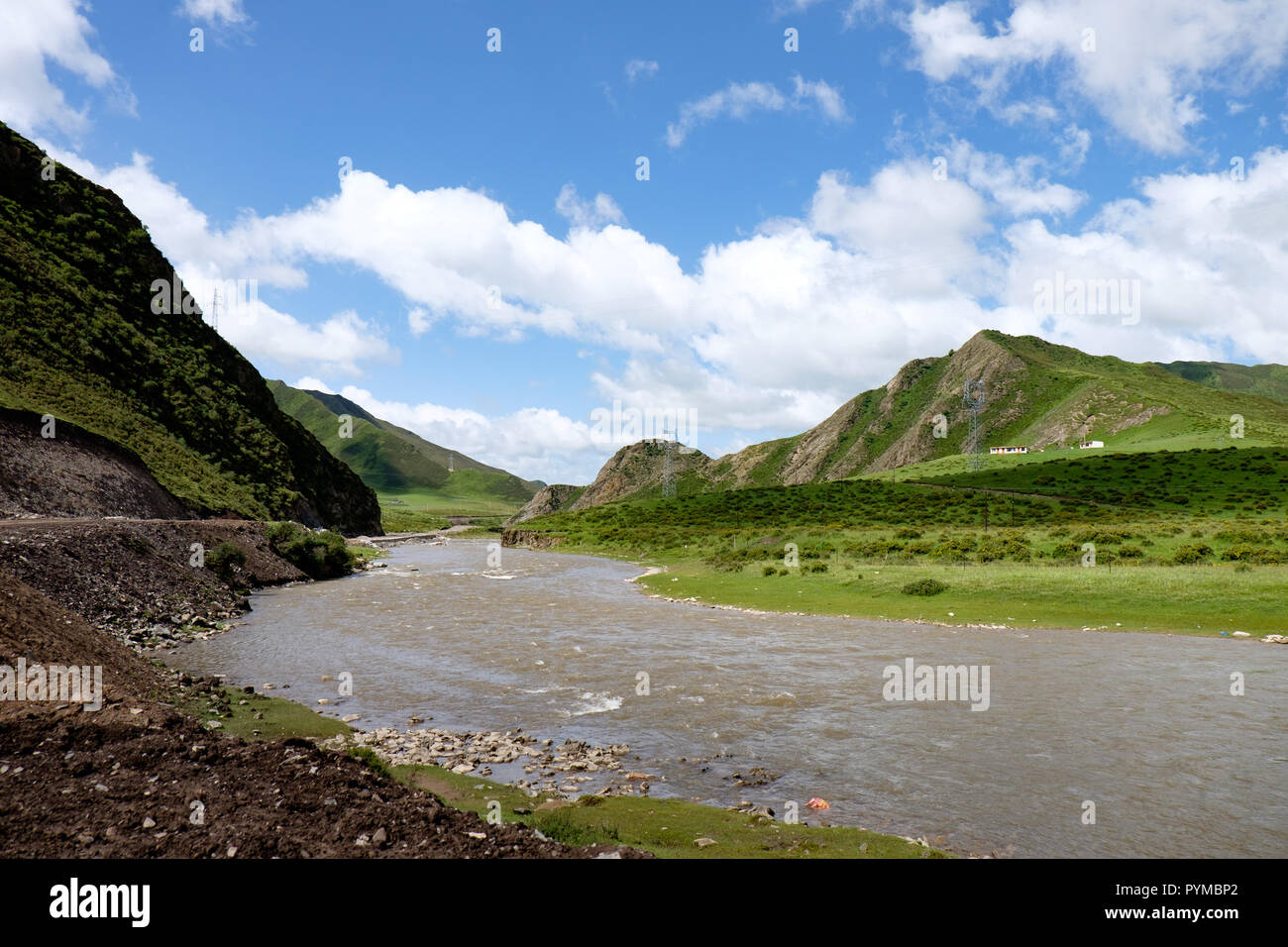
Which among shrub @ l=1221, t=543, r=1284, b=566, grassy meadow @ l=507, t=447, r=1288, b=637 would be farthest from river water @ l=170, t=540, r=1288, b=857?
shrub @ l=1221, t=543, r=1284, b=566

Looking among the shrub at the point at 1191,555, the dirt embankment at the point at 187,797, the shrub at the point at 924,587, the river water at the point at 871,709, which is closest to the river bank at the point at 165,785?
the dirt embankment at the point at 187,797

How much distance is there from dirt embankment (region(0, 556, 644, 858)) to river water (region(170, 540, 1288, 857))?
5.07m

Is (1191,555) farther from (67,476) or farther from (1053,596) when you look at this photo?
(67,476)

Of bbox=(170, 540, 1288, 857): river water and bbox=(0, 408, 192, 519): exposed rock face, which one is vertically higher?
bbox=(0, 408, 192, 519): exposed rock face

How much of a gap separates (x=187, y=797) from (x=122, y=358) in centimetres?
9787

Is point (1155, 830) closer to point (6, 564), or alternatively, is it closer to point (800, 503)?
point (6, 564)

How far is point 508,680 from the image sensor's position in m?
22.5

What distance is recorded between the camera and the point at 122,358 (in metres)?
85.8

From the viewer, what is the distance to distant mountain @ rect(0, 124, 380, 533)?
71.2 meters

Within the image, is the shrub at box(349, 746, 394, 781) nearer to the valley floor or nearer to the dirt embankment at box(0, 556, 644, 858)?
the valley floor

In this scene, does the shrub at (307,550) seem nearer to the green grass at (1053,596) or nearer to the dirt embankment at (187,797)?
the green grass at (1053,596)

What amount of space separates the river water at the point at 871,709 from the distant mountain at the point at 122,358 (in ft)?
147
